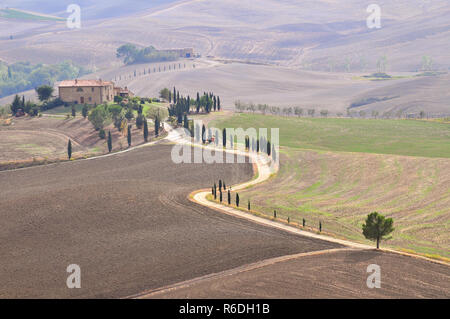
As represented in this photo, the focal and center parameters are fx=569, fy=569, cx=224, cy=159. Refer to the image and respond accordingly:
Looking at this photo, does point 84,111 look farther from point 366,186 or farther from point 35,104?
point 366,186

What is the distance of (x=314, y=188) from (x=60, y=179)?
38.6m

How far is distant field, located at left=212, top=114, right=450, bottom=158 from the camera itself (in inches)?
4355

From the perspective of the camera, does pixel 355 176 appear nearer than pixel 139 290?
No

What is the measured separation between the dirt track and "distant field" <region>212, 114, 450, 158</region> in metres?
39.7

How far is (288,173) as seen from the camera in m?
88.8

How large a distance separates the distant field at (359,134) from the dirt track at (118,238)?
3968cm

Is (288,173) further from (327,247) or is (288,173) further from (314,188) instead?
(327,247)

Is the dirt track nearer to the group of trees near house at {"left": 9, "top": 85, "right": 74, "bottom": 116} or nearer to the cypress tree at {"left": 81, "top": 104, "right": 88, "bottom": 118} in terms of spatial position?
the cypress tree at {"left": 81, "top": 104, "right": 88, "bottom": 118}

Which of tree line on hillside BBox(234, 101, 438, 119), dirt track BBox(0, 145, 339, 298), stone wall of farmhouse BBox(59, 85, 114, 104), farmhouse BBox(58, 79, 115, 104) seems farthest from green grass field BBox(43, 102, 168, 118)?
dirt track BBox(0, 145, 339, 298)

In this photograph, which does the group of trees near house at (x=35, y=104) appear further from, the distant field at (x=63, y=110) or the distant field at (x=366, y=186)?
the distant field at (x=366, y=186)

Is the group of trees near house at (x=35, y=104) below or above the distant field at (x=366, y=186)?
above

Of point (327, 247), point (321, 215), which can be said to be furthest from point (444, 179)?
point (327, 247)

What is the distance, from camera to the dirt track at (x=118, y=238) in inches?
1818

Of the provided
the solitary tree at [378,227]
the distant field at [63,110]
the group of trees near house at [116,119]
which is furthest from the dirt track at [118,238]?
the distant field at [63,110]
